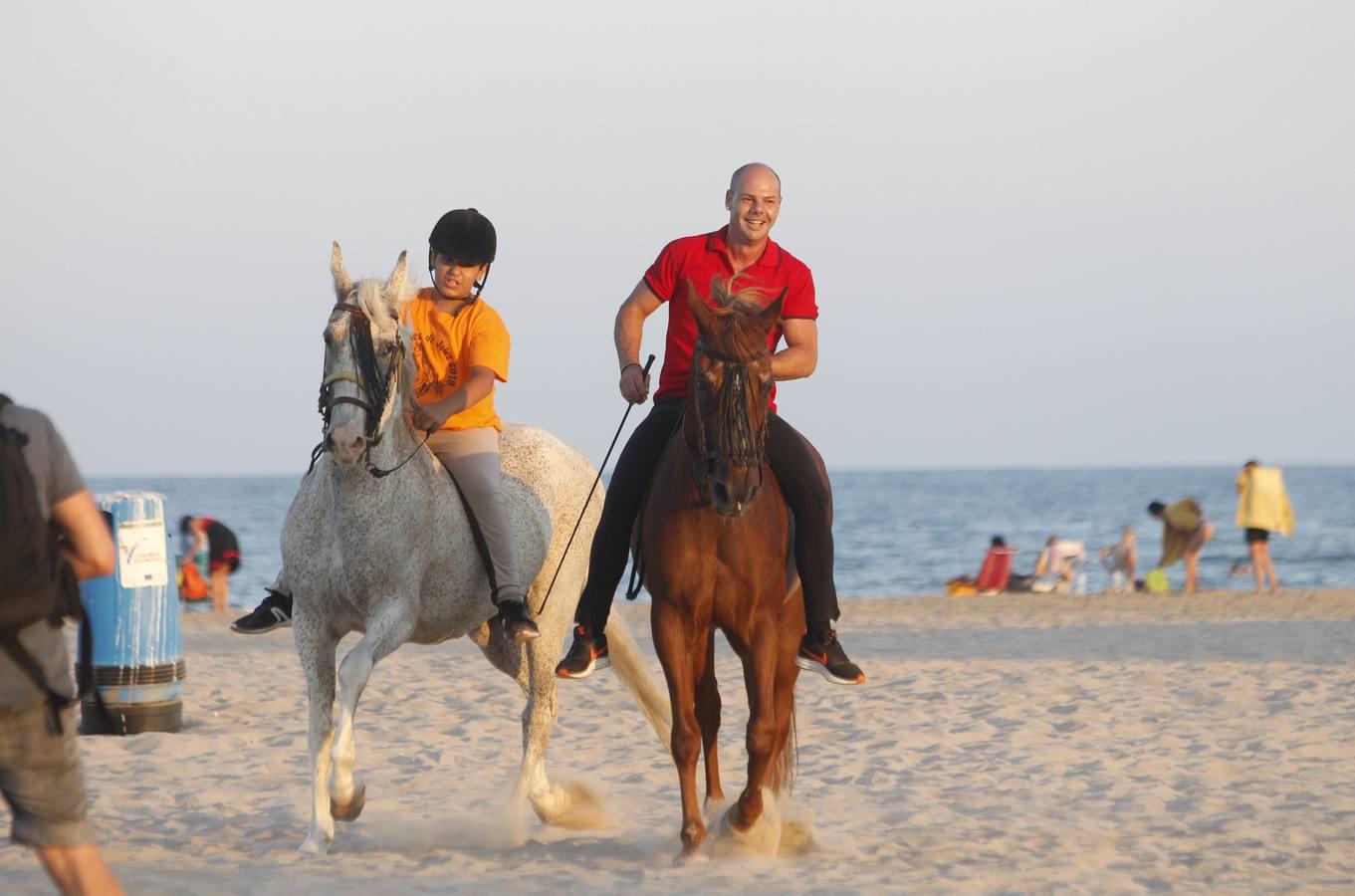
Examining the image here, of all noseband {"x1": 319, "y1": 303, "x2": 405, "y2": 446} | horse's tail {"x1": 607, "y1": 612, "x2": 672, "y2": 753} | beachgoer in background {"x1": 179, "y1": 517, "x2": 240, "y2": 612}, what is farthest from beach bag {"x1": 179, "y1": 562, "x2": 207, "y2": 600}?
noseband {"x1": 319, "y1": 303, "x2": 405, "y2": 446}

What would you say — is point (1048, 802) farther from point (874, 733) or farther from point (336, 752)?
point (336, 752)

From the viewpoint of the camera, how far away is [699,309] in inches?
262

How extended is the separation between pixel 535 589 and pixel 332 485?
167cm

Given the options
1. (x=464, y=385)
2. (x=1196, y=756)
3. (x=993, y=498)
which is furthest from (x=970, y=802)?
(x=993, y=498)

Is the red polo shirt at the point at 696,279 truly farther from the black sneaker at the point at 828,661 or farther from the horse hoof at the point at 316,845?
the horse hoof at the point at 316,845

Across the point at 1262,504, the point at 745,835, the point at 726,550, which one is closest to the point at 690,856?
the point at 745,835

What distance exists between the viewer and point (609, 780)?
9922mm

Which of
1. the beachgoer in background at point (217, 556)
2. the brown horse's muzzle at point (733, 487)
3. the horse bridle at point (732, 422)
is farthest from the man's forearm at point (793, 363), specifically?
the beachgoer in background at point (217, 556)

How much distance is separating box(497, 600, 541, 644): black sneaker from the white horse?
0.18 meters

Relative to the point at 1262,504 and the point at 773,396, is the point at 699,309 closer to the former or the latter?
the point at 773,396

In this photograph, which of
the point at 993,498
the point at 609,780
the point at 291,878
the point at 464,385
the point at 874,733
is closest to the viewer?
the point at 291,878

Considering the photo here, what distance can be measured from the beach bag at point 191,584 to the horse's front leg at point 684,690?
67.8 ft

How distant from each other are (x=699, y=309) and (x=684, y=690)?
1644 millimetres

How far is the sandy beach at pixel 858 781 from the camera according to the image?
23.0ft
